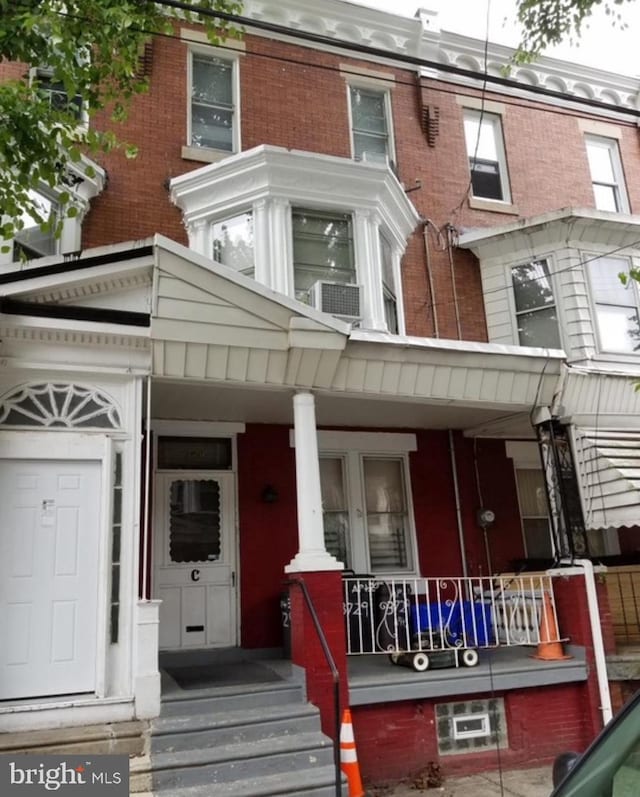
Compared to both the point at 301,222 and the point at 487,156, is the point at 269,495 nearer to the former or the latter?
the point at 301,222

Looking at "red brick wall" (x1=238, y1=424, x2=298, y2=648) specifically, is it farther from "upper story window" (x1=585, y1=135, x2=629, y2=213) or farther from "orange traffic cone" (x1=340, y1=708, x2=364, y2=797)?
"upper story window" (x1=585, y1=135, x2=629, y2=213)

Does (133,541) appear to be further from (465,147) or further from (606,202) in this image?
(606,202)

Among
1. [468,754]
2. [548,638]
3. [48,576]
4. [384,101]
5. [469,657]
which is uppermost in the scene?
[384,101]

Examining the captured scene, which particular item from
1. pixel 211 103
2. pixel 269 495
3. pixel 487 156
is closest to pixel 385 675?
pixel 269 495

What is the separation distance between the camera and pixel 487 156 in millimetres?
12430

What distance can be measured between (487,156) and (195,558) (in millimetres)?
8970

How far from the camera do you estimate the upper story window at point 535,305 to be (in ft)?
34.9

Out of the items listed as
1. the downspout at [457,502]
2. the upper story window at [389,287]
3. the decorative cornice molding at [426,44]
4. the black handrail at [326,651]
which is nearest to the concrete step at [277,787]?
the black handrail at [326,651]

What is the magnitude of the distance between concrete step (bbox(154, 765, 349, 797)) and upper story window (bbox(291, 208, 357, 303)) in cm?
621

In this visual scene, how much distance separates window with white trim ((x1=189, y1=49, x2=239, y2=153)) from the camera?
35.2 feet

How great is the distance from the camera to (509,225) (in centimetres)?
1087

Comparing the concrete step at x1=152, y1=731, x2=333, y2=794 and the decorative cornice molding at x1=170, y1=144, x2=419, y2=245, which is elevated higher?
the decorative cornice molding at x1=170, y1=144, x2=419, y2=245

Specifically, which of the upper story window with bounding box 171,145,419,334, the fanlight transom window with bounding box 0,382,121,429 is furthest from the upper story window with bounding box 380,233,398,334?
the fanlight transom window with bounding box 0,382,121,429

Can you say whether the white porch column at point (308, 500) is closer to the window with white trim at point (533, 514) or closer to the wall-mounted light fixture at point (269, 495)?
the wall-mounted light fixture at point (269, 495)
